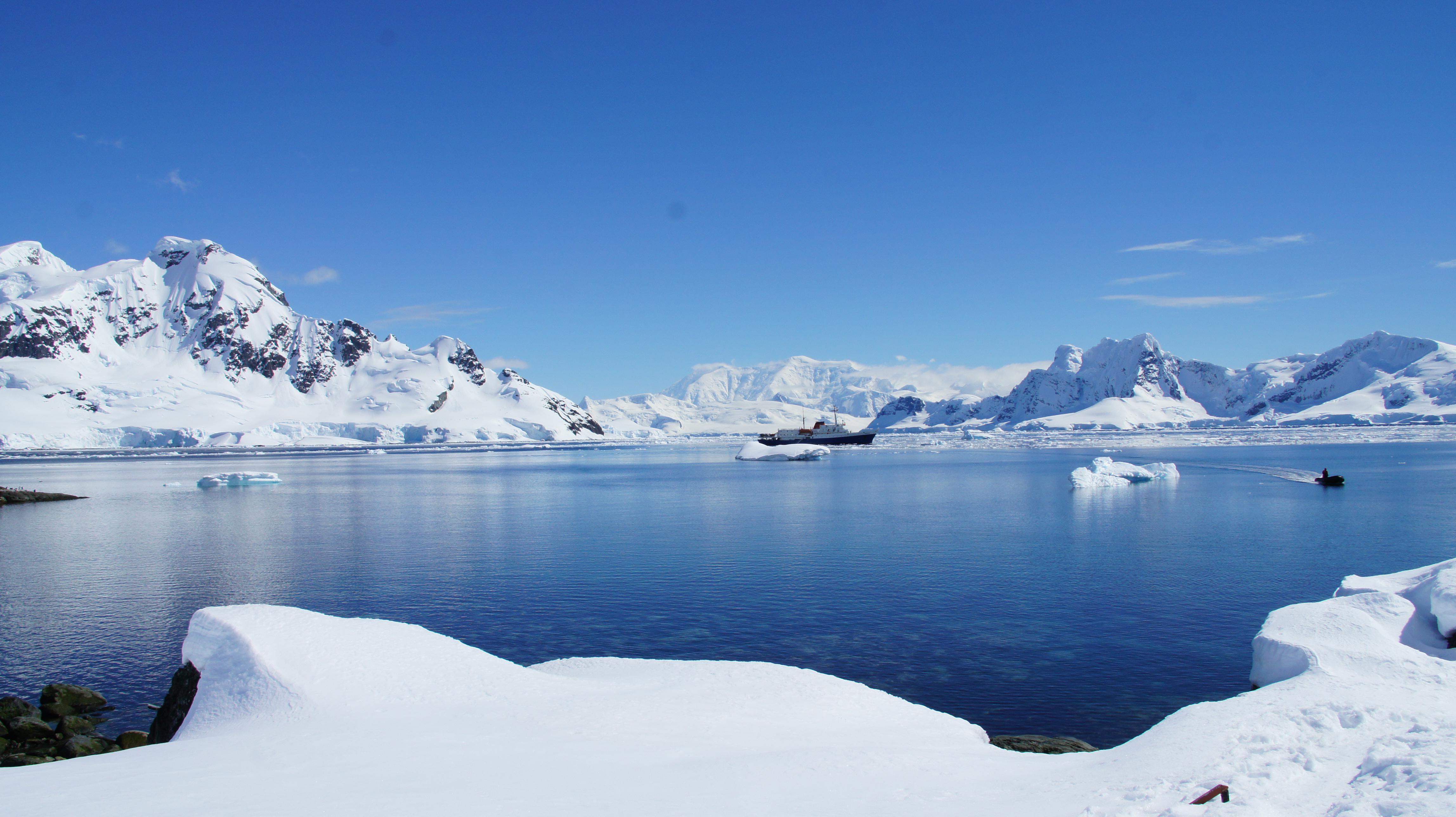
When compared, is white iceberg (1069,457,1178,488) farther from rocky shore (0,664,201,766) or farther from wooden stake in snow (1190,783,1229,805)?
rocky shore (0,664,201,766)

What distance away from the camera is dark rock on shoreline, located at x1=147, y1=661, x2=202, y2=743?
10.5 metres

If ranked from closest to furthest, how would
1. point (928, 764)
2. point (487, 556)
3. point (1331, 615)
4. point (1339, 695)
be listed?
point (928, 764) → point (1339, 695) → point (1331, 615) → point (487, 556)

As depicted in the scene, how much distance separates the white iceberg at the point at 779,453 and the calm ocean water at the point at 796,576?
44.5 meters

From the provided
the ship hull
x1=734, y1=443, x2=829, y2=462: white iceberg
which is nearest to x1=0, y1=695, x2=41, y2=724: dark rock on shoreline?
x1=734, y1=443, x2=829, y2=462: white iceberg

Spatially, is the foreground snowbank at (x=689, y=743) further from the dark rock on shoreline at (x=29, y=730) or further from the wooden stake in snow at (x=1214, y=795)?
the dark rock on shoreline at (x=29, y=730)

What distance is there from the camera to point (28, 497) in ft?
166

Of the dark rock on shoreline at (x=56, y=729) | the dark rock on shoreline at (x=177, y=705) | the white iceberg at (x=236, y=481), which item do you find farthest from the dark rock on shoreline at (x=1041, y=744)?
the white iceberg at (x=236, y=481)

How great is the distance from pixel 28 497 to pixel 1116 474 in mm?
68672

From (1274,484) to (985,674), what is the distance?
152 feet

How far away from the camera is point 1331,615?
42.6 ft

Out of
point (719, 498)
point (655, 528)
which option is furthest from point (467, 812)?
point (719, 498)

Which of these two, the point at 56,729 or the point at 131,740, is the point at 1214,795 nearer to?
the point at 131,740

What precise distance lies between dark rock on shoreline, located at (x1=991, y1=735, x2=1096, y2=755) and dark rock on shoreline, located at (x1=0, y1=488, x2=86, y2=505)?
60079mm

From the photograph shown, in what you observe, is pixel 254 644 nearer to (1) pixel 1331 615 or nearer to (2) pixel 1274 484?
(1) pixel 1331 615
